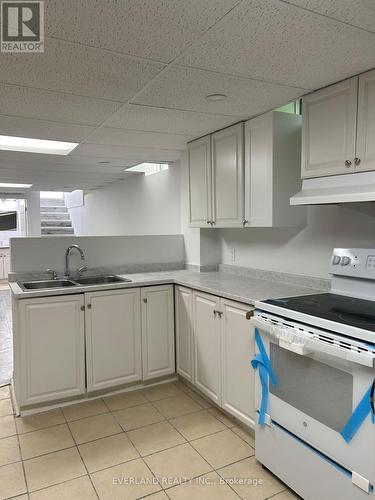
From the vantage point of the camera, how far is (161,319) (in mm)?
3137

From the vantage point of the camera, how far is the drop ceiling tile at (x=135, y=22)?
135cm

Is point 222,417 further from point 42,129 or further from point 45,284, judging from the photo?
point 42,129

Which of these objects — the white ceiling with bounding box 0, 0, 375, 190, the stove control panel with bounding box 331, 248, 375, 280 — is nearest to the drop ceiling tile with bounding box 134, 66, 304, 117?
the white ceiling with bounding box 0, 0, 375, 190

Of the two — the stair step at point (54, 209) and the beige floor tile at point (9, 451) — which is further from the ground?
the stair step at point (54, 209)

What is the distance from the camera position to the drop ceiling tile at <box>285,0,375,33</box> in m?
1.35

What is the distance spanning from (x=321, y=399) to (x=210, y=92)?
1.72 m

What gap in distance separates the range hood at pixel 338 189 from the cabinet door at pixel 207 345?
924 mm

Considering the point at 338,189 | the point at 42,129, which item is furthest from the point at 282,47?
the point at 42,129

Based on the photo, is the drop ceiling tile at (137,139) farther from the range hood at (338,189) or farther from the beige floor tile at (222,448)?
the beige floor tile at (222,448)

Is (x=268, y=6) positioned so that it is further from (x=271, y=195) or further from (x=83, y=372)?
(x=83, y=372)

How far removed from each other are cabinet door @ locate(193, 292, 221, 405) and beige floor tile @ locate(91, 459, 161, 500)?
29.8 inches

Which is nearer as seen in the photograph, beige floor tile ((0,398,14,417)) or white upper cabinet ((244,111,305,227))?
white upper cabinet ((244,111,305,227))

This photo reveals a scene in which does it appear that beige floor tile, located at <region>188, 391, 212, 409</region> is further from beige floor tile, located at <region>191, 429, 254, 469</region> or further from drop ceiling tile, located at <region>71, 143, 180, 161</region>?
drop ceiling tile, located at <region>71, 143, 180, 161</region>

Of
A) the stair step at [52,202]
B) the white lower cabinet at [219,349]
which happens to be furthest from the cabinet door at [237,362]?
the stair step at [52,202]
